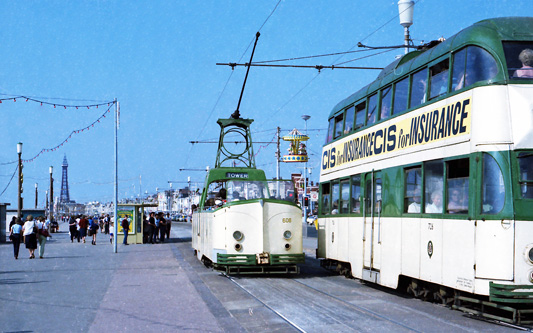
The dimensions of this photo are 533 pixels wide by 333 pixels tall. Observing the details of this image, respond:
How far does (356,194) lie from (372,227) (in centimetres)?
146

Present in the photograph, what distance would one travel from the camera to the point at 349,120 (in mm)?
18078

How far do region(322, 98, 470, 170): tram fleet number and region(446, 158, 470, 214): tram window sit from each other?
0.49 meters

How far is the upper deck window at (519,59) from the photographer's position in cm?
1076

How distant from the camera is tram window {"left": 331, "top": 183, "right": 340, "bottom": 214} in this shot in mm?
18672

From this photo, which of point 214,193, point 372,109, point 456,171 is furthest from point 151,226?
point 456,171

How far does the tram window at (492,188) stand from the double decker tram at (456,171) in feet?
0.05

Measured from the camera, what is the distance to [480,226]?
1066 centimetres

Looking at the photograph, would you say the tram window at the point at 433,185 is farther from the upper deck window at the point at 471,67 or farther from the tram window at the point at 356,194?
the tram window at the point at 356,194

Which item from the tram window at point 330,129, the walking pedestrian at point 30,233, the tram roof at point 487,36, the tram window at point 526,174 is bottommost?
the walking pedestrian at point 30,233

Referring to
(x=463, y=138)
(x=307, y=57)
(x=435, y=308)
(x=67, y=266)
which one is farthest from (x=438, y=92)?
(x=67, y=266)

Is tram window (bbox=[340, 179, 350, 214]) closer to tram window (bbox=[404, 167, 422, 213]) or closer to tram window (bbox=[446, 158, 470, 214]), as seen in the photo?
tram window (bbox=[404, 167, 422, 213])

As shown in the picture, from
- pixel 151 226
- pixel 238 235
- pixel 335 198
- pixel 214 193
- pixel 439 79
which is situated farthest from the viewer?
pixel 151 226

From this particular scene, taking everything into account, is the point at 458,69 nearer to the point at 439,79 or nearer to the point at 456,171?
the point at 439,79

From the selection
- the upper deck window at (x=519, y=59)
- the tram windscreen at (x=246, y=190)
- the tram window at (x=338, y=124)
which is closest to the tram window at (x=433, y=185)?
the upper deck window at (x=519, y=59)
